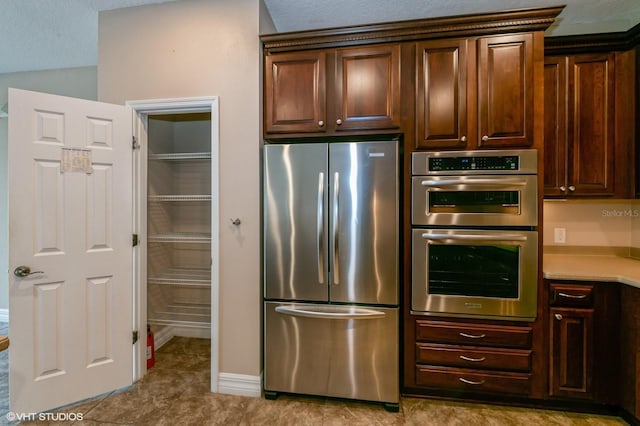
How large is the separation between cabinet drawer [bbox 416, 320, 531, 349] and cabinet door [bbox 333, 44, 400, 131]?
1.44 metres

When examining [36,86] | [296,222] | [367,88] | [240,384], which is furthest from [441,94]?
[36,86]

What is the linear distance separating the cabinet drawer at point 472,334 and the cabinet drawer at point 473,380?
0.64ft

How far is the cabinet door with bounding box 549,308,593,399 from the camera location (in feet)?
6.17

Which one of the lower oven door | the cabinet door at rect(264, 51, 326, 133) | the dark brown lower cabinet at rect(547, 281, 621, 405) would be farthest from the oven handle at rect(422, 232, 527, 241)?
the cabinet door at rect(264, 51, 326, 133)

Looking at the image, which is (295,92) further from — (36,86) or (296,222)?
(36,86)

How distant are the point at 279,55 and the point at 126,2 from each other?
127 centimetres

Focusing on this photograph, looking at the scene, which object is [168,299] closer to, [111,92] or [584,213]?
[111,92]

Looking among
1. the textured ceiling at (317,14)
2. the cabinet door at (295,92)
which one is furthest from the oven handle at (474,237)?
the textured ceiling at (317,14)

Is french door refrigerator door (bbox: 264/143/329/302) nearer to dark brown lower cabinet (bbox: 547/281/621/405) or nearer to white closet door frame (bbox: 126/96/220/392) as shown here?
white closet door frame (bbox: 126/96/220/392)

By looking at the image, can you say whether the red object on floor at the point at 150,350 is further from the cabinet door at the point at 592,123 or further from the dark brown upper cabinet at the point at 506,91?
the cabinet door at the point at 592,123

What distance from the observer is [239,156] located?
7.09 feet

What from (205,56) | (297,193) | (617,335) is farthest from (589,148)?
(205,56)

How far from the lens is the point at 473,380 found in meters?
1.97

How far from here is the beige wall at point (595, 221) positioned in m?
2.41
